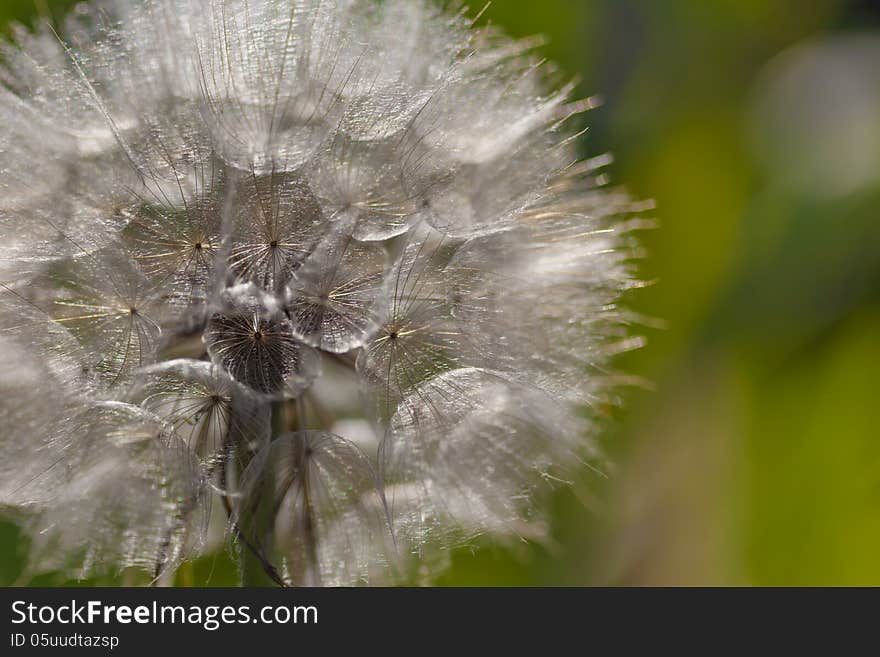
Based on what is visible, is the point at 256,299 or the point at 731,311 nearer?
the point at 256,299

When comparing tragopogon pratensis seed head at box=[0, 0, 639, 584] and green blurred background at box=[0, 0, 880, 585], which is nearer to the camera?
tragopogon pratensis seed head at box=[0, 0, 639, 584]

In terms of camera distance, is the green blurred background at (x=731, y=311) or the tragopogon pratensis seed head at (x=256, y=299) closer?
the tragopogon pratensis seed head at (x=256, y=299)

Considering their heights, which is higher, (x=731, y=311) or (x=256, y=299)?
(x=731, y=311)

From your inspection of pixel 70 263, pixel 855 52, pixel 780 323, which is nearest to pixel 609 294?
pixel 70 263
